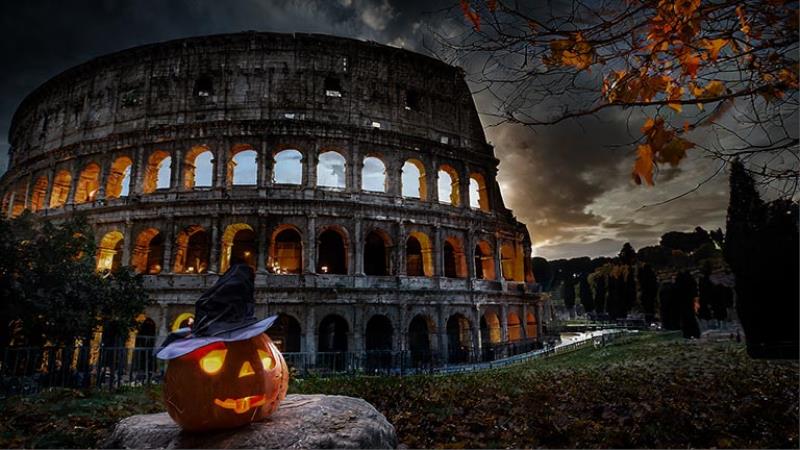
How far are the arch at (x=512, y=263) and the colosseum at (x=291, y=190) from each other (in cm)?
145

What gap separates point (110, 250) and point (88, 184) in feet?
14.9

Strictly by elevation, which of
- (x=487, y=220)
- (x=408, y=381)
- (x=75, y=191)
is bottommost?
(x=408, y=381)

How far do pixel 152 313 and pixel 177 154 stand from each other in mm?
7306

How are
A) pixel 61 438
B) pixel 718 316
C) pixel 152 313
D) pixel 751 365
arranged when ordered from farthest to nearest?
pixel 718 316, pixel 152 313, pixel 751 365, pixel 61 438

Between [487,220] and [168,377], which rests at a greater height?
[487,220]

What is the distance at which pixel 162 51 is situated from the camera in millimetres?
20859

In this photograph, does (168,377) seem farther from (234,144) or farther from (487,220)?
(487,220)

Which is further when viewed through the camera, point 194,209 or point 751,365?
point 194,209

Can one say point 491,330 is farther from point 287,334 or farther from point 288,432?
point 288,432

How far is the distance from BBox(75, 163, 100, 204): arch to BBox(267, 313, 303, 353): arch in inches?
441

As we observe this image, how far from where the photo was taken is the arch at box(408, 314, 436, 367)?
18.4 m

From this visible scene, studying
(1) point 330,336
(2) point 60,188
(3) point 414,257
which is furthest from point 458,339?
(2) point 60,188

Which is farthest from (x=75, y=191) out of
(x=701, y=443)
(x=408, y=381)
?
(x=701, y=443)

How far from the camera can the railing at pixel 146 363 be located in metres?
8.45
